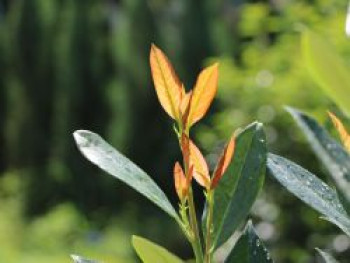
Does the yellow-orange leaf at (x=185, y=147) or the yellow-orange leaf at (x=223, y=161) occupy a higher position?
the yellow-orange leaf at (x=185, y=147)

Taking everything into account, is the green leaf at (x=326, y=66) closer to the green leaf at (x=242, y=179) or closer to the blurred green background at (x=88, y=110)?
the green leaf at (x=242, y=179)

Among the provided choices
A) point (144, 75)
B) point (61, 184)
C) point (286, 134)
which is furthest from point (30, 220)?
point (286, 134)

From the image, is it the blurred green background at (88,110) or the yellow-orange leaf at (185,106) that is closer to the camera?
the yellow-orange leaf at (185,106)

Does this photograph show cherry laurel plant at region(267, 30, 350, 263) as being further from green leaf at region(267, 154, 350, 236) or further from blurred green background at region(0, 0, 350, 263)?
blurred green background at region(0, 0, 350, 263)

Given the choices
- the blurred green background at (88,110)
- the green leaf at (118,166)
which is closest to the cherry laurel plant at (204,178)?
the green leaf at (118,166)

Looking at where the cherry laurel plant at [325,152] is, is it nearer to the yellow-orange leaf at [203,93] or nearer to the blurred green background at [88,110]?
the yellow-orange leaf at [203,93]

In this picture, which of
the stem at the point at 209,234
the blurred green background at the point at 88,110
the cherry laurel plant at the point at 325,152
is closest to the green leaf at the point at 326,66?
the cherry laurel plant at the point at 325,152

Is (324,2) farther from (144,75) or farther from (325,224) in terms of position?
(144,75)

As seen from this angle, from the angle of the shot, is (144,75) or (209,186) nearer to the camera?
(209,186)

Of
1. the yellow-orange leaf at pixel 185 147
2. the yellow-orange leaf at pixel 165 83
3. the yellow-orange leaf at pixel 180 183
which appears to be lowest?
the yellow-orange leaf at pixel 180 183
